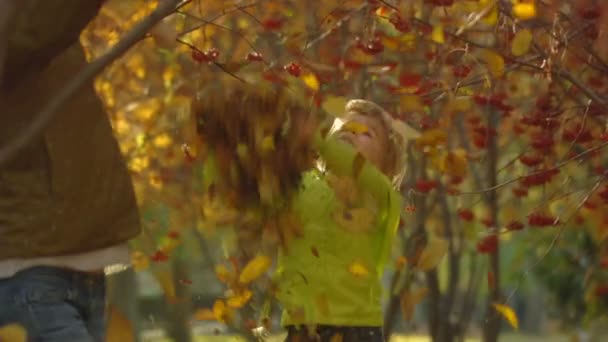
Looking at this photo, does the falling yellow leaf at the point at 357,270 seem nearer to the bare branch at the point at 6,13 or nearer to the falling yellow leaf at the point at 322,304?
the falling yellow leaf at the point at 322,304

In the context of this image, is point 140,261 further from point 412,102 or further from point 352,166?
point 352,166

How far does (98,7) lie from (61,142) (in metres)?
0.68

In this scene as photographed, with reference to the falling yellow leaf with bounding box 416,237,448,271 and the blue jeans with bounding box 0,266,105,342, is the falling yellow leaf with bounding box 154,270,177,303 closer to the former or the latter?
the falling yellow leaf with bounding box 416,237,448,271

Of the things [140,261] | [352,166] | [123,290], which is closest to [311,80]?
[352,166]

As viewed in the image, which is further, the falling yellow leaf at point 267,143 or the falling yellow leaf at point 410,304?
the falling yellow leaf at point 410,304

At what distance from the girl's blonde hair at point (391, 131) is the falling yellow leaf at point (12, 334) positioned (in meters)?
1.45

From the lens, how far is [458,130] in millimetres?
9086

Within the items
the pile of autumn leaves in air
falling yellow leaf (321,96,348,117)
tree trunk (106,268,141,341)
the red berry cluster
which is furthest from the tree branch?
tree trunk (106,268,141,341)

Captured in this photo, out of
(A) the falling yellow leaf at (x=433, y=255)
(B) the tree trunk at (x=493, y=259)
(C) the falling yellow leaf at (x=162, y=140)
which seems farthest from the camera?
(C) the falling yellow leaf at (x=162, y=140)

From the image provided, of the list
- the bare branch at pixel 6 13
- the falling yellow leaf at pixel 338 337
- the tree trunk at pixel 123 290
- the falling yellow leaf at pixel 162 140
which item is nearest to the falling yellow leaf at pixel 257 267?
the falling yellow leaf at pixel 338 337

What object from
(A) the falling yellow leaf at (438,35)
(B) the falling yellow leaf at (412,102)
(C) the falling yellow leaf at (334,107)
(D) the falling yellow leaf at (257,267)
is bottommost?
(D) the falling yellow leaf at (257,267)

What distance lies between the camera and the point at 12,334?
351cm

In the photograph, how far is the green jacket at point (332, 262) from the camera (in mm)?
4590

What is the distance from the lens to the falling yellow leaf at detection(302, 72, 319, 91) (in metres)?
5.42
